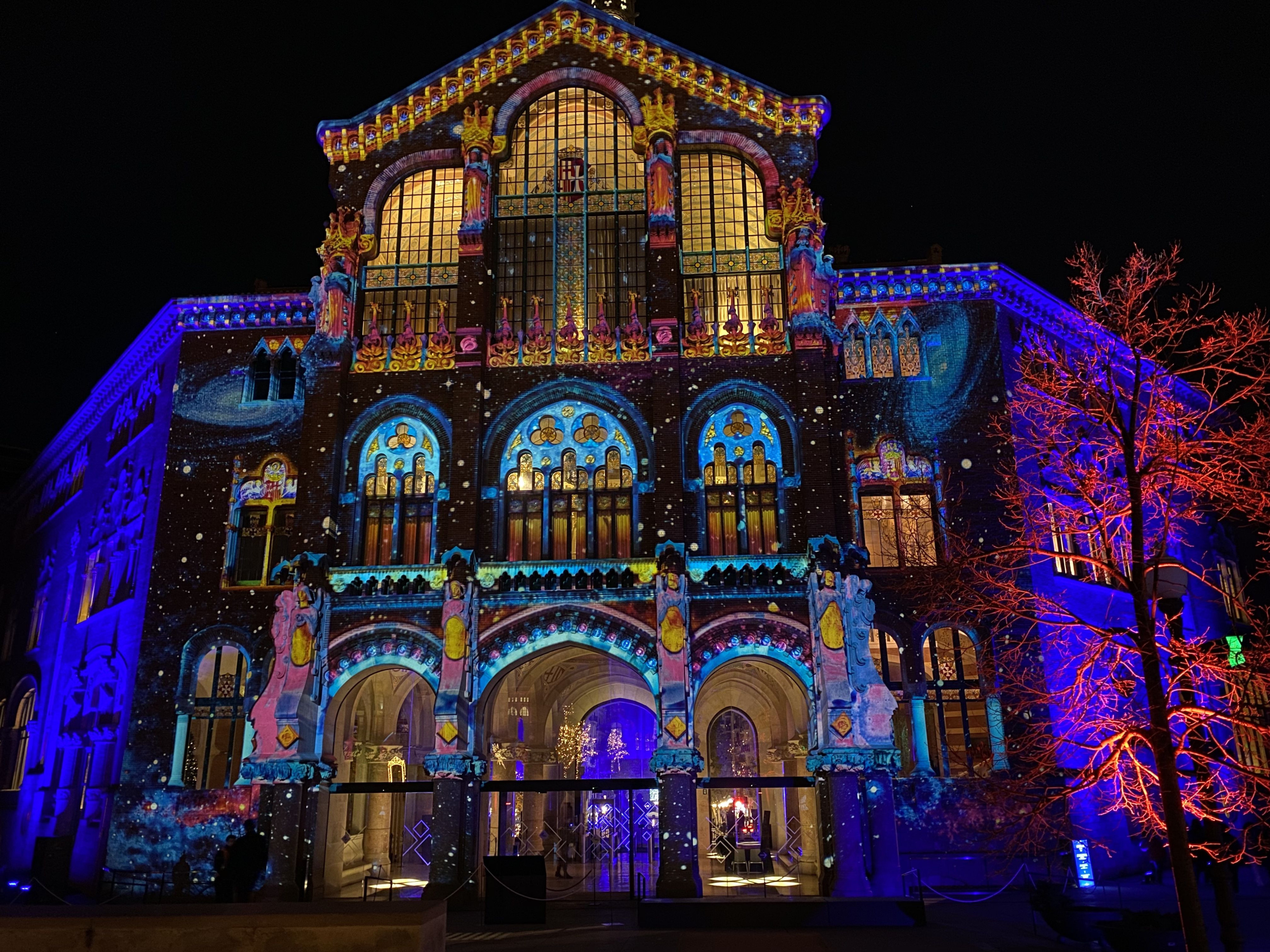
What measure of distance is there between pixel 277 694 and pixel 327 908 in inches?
690

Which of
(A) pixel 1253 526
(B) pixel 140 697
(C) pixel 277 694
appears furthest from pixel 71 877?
(A) pixel 1253 526

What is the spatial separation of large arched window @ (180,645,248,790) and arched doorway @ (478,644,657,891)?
7.18 metres

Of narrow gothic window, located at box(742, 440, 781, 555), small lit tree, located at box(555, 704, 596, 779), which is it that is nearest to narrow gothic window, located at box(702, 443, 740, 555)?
narrow gothic window, located at box(742, 440, 781, 555)

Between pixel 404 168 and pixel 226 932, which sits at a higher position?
pixel 404 168

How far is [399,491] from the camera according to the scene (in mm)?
29062

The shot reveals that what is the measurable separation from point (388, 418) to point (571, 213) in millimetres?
8668

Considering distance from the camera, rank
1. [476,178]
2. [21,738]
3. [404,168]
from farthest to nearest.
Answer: [21,738]
[404,168]
[476,178]

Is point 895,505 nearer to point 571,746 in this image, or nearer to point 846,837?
point 846,837

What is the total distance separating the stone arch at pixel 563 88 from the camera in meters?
32.2

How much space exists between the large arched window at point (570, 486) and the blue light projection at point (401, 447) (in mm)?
2291

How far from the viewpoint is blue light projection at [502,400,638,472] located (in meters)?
28.9

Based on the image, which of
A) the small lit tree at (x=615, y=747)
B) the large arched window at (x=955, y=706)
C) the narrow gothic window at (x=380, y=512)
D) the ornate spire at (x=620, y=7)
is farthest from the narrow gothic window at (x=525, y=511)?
the ornate spire at (x=620, y=7)

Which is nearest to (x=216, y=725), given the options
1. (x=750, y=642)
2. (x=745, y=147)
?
(x=750, y=642)

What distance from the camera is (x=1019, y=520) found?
27.8 m
